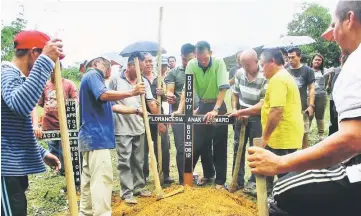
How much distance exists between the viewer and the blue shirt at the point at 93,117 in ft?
12.4

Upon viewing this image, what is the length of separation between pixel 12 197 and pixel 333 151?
6.22 feet

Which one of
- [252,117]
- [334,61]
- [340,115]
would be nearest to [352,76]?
[340,115]

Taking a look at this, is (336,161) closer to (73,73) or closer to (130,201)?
(130,201)

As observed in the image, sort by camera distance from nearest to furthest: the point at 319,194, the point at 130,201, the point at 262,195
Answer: the point at 319,194 → the point at 262,195 → the point at 130,201

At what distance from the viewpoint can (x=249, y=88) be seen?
5.16 metres

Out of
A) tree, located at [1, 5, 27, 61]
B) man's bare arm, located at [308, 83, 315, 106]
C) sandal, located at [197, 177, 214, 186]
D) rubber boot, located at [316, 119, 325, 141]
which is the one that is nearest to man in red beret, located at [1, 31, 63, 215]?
tree, located at [1, 5, 27, 61]

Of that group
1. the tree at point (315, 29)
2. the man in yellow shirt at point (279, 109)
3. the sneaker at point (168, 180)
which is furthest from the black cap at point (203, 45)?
the tree at point (315, 29)

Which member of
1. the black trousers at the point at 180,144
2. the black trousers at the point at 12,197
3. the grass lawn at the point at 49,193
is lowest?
the grass lawn at the point at 49,193

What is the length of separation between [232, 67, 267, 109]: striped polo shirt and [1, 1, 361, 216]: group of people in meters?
0.01

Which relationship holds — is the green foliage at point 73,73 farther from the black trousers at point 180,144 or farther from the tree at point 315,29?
the tree at point 315,29

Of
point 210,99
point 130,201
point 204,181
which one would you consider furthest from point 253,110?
point 130,201

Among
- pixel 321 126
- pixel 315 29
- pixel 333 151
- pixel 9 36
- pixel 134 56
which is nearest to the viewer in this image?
pixel 333 151

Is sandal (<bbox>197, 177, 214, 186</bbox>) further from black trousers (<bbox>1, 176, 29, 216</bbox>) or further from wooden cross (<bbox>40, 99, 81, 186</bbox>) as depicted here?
black trousers (<bbox>1, 176, 29, 216</bbox>)

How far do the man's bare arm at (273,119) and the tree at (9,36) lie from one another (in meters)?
2.95
